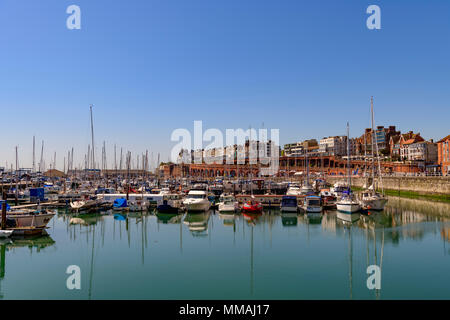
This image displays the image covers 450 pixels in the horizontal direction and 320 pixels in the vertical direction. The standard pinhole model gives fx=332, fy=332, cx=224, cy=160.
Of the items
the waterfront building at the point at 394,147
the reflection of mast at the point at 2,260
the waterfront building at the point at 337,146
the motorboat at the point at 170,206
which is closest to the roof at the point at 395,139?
the waterfront building at the point at 394,147

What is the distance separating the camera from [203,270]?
55.6 ft

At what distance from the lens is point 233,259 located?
19.0 metres

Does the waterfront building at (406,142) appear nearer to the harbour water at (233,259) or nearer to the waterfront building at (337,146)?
the waterfront building at (337,146)

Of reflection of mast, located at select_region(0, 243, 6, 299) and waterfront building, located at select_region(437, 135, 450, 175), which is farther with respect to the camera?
waterfront building, located at select_region(437, 135, 450, 175)

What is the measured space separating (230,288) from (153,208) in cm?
2737

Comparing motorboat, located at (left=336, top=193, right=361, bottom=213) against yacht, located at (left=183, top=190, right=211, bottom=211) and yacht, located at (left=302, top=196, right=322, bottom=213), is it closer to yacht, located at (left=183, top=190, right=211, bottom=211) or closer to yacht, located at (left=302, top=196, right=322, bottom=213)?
yacht, located at (left=302, top=196, right=322, bottom=213)

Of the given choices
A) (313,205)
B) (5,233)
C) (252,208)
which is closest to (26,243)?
(5,233)

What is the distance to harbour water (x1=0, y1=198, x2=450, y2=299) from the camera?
14.4 metres

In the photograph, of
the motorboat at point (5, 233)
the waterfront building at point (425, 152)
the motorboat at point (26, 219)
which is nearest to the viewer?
the motorboat at point (5, 233)

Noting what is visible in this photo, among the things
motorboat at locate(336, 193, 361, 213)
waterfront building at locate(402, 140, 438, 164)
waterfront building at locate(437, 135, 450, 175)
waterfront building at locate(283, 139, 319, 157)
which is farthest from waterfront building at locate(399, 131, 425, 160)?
motorboat at locate(336, 193, 361, 213)

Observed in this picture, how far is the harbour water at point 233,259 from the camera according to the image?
1436 centimetres

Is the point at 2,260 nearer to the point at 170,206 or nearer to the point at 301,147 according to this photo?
the point at 170,206

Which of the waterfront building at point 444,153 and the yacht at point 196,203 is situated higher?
the waterfront building at point 444,153
